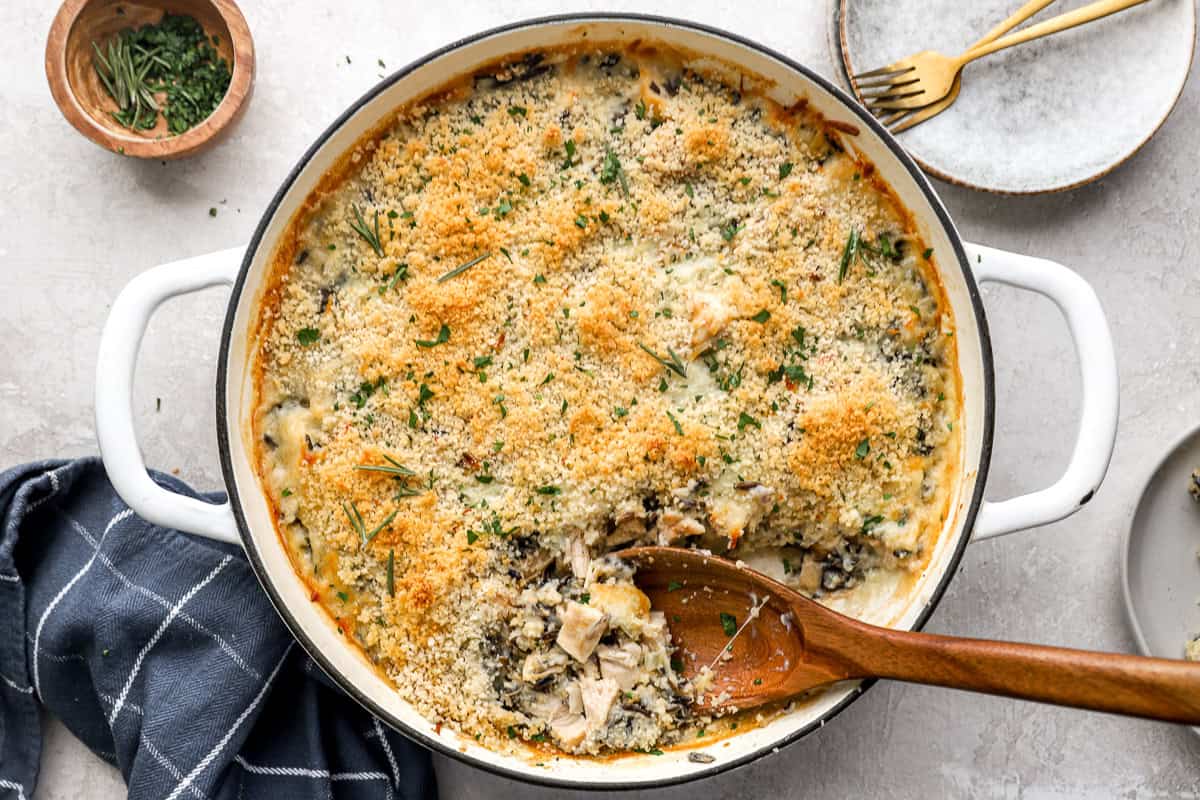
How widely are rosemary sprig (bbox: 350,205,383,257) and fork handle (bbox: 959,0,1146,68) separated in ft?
4.64

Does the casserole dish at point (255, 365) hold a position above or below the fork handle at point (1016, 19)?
below

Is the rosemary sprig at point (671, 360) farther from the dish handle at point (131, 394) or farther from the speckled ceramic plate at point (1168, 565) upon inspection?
the speckled ceramic plate at point (1168, 565)

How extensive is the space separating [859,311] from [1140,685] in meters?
0.89

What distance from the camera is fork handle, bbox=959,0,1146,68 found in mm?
2473

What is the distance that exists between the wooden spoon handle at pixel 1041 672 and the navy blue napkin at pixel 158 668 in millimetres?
1140

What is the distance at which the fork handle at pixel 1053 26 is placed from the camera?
8.11 feet

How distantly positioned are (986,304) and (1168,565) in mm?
771

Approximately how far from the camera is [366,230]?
2215 millimetres

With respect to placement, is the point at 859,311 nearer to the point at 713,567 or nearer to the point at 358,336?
the point at 713,567

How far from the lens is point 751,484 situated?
217cm

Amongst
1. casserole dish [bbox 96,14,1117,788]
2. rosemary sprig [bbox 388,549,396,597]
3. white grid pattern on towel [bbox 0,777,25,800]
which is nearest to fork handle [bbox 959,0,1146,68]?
casserole dish [bbox 96,14,1117,788]

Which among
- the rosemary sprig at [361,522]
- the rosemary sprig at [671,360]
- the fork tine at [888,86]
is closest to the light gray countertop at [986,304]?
the fork tine at [888,86]

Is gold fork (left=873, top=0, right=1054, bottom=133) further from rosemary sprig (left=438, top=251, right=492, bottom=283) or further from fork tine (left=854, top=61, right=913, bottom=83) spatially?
rosemary sprig (left=438, top=251, right=492, bottom=283)

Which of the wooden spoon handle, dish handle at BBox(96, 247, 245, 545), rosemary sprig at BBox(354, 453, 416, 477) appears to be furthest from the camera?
rosemary sprig at BBox(354, 453, 416, 477)
